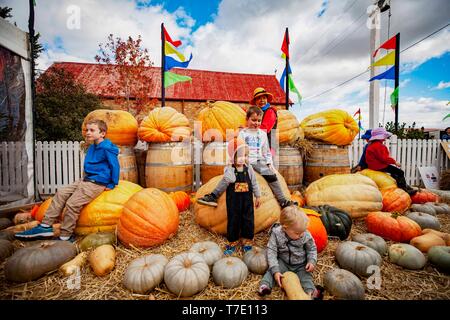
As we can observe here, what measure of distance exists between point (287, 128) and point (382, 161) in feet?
5.82

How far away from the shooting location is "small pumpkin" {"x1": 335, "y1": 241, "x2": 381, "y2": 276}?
73.1 inches

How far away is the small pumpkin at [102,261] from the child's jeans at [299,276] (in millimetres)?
1358

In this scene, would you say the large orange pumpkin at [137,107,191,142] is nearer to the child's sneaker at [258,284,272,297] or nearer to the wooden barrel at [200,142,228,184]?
the wooden barrel at [200,142,228,184]

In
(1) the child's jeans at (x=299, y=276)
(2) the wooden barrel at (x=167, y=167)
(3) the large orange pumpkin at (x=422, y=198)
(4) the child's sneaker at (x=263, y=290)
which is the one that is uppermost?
(2) the wooden barrel at (x=167, y=167)

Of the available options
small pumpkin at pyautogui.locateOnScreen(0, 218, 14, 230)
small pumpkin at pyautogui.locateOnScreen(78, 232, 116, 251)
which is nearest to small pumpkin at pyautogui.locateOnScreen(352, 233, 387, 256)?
small pumpkin at pyautogui.locateOnScreen(78, 232, 116, 251)

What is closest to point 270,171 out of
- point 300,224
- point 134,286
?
point 300,224

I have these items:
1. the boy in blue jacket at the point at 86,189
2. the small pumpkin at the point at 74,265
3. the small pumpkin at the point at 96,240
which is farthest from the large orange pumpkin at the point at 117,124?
the small pumpkin at the point at 74,265

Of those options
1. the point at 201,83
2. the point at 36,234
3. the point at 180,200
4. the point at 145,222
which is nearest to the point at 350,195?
the point at 180,200

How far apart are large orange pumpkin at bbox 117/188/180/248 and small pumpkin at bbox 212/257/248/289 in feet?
2.63

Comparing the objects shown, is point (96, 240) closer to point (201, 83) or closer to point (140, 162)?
point (140, 162)

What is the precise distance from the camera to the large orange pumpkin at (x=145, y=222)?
2.26 metres

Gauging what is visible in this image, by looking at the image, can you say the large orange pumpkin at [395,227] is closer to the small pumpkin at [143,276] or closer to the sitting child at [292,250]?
the sitting child at [292,250]
